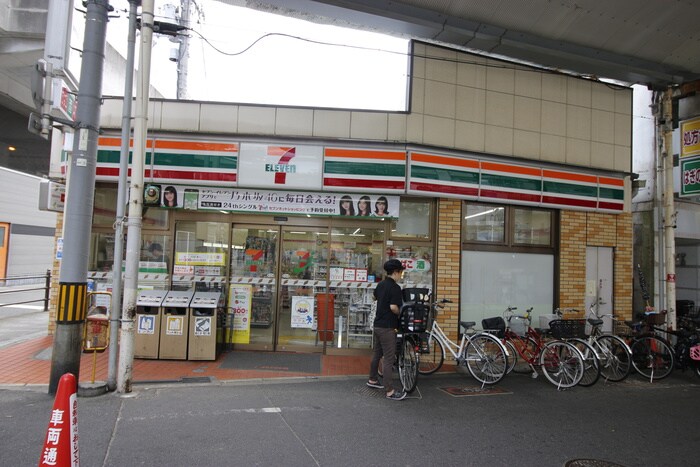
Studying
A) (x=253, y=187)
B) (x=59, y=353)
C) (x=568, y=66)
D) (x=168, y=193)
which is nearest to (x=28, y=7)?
(x=168, y=193)

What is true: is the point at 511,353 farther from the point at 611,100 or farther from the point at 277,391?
the point at 611,100

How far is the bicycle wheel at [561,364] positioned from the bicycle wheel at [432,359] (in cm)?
157

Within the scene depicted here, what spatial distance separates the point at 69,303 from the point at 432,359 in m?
5.91

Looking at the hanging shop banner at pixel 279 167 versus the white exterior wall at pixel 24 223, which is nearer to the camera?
the hanging shop banner at pixel 279 167

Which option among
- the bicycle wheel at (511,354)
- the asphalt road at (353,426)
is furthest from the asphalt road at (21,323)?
the bicycle wheel at (511,354)

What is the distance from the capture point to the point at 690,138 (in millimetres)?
9766

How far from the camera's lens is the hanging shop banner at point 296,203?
28.5 feet

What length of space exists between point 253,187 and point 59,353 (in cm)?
412

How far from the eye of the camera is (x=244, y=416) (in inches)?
205

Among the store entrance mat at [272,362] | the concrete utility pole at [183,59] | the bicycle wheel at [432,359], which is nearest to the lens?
the bicycle wheel at [432,359]

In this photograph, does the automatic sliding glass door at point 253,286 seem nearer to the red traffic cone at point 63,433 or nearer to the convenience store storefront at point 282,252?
the convenience store storefront at point 282,252

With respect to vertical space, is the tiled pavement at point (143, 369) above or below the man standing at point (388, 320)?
below

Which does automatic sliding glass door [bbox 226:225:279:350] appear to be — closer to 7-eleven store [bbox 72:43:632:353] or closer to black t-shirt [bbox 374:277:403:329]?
7-eleven store [bbox 72:43:632:353]

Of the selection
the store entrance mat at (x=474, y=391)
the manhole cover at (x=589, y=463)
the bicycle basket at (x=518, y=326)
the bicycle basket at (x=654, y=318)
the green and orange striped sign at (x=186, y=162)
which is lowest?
the store entrance mat at (x=474, y=391)
